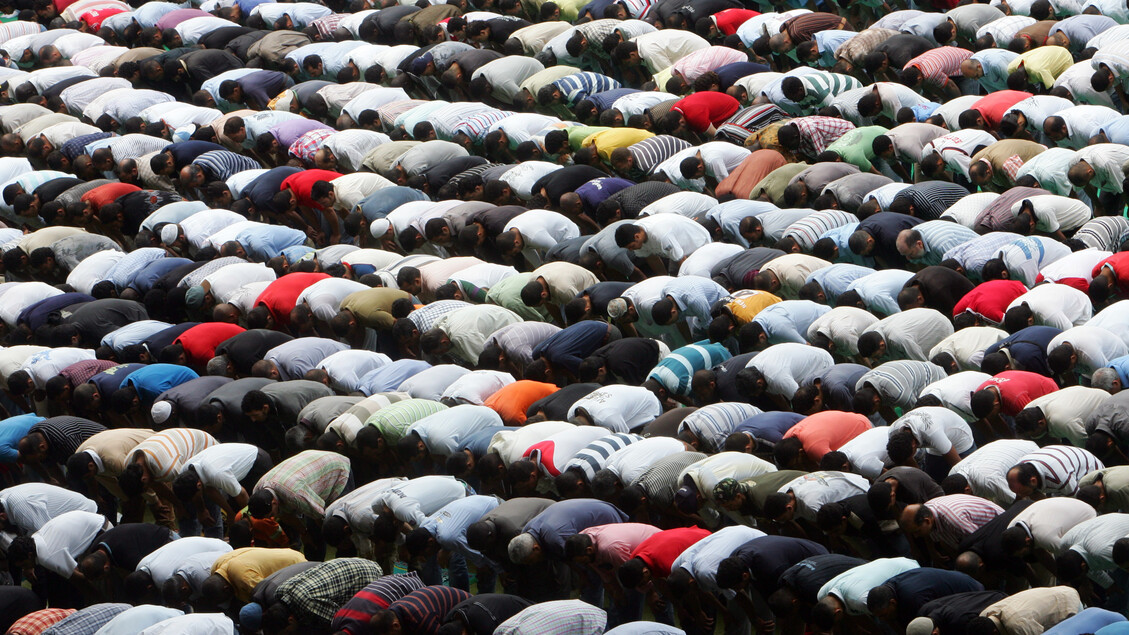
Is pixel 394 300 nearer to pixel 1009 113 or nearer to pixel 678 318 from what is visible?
pixel 678 318

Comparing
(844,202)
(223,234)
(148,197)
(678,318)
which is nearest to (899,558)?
(678,318)

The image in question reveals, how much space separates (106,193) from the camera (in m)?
15.8

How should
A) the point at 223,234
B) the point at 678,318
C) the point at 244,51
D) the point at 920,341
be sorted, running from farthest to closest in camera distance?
the point at 244,51, the point at 223,234, the point at 678,318, the point at 920,341

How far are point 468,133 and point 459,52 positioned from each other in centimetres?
152

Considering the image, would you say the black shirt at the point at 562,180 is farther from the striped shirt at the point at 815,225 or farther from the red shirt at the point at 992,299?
the red shirt at the point at 992,299

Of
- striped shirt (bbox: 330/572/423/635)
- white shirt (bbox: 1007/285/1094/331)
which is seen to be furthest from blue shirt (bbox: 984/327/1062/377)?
striped shirt (bbox: 330/572/423/635)

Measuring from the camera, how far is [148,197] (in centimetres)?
1562

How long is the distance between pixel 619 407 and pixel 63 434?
3.83m

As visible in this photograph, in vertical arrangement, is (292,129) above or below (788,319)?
below

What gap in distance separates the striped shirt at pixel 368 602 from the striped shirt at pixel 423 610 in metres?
0.11

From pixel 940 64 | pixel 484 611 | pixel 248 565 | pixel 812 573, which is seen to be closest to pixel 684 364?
pixel 812 573

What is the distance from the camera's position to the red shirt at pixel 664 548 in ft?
31.4

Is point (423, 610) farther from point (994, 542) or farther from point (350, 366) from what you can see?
point (350, 366)

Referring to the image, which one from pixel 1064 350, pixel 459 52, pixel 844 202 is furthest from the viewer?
pixel 459 52
